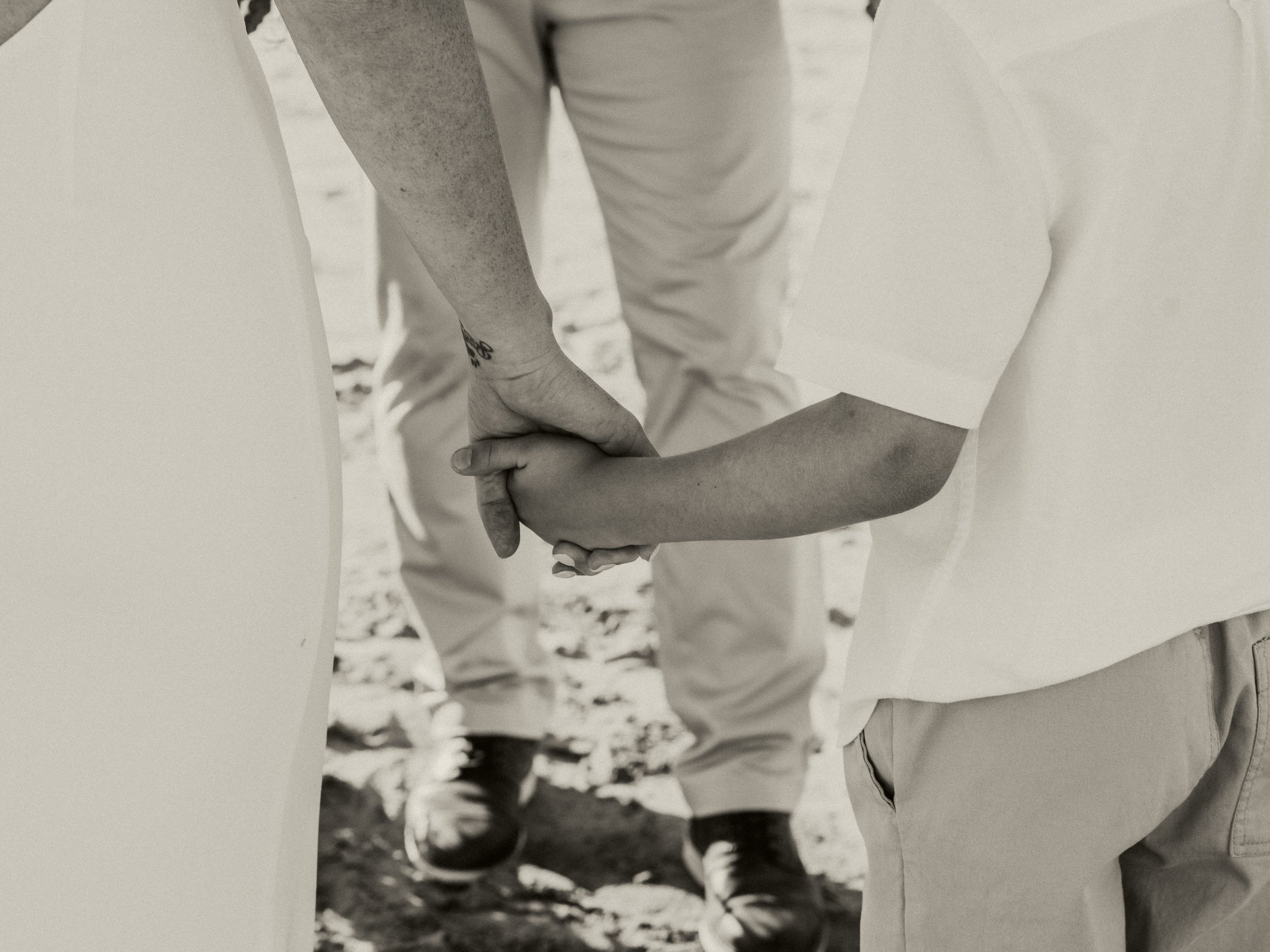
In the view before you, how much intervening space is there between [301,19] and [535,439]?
51 cm

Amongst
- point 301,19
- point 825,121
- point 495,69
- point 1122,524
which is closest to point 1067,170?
point 1122,524

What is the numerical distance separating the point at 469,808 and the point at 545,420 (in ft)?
3.01

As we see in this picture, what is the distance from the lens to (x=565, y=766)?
2328 millimetres

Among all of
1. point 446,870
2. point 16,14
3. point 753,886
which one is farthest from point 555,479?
point 446,870

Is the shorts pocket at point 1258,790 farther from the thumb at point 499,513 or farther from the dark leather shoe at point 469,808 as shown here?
the dark leather shoe at point 469,808

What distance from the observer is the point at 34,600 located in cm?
88

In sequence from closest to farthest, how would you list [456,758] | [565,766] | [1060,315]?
1. [1060,315]
2. [456,758]
3. [565,766]

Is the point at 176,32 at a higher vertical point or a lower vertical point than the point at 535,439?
higher

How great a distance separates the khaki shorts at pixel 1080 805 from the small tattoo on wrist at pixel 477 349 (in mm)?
527

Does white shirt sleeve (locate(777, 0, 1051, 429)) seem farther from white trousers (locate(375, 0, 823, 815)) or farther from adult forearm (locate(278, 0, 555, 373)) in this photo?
white trousers (locate(375, 0, 823, 815))

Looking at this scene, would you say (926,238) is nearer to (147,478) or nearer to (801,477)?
(801,477)

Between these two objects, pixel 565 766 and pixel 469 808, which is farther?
pixel 565 766

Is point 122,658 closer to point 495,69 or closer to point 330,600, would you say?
point 330,600

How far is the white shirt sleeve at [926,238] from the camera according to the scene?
35.2 inches
